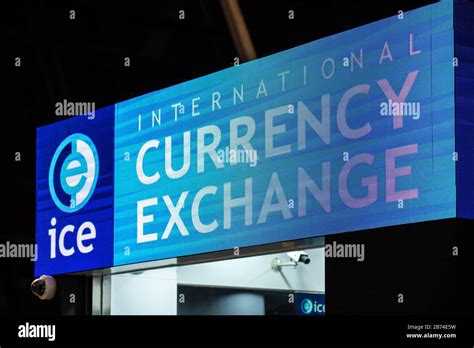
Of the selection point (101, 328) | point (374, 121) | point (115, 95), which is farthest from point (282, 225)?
point (115, 95)

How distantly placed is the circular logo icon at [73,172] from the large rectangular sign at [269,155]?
14mm

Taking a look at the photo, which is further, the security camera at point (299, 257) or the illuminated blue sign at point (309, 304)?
the security camera at point (299, 257)

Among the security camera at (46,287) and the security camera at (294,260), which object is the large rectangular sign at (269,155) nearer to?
the security camera at (46,287)

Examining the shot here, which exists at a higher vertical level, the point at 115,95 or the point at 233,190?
the point at 115,95

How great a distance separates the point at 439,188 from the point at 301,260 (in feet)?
14.3

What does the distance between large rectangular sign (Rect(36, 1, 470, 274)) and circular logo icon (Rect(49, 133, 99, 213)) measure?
1cm

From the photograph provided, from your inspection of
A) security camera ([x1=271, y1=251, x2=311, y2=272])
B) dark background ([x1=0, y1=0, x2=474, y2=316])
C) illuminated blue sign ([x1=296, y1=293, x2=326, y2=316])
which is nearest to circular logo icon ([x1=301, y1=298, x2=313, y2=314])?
illuminated blue sign ([x1=296, y1=293, x2=326, y2=316])

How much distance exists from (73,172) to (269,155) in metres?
2.71

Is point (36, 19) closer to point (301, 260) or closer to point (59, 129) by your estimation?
point (59, 129)

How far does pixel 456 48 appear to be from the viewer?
5977 millimetres

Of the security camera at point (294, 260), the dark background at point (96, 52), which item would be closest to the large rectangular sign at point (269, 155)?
the dark background at point (96, 52)

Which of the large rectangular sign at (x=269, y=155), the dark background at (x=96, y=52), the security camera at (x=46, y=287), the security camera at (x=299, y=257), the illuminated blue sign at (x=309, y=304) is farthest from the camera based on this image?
the dark background at (x=96, y=52)

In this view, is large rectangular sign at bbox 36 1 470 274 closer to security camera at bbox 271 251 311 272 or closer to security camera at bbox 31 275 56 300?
security camera at bbox 31 275 56 300

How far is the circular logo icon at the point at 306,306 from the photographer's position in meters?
10.1
